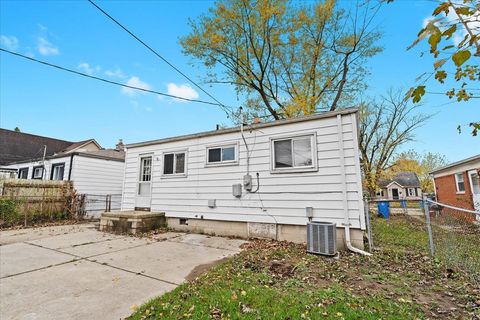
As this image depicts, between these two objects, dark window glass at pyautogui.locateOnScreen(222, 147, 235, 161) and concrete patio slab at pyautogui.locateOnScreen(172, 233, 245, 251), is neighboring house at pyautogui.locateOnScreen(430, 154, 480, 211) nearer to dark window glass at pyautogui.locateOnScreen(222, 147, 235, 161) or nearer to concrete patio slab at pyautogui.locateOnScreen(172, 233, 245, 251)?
dark window glass at pyautogui.locateOnScreen(222, 147, 235, 161)

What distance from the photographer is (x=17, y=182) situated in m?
10.7

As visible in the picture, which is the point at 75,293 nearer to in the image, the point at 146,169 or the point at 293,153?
the point at 293,153

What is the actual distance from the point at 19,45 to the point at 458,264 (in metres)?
11.6

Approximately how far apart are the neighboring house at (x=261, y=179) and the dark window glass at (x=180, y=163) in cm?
4

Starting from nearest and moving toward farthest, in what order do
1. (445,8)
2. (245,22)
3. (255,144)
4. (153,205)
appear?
(445,8), (255,144), (153,205), (245,22)

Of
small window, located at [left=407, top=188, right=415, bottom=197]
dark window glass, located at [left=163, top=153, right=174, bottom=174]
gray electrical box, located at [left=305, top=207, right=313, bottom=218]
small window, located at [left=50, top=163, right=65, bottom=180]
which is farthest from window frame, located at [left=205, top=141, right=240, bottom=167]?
small window, located at [left=407, top=188, right=415, bottom=197]

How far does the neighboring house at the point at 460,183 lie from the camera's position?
11.7 m

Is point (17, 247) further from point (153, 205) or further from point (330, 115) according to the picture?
point (330, 115)

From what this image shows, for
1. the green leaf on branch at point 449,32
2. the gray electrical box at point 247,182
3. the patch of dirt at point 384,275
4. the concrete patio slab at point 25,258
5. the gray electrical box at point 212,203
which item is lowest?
the concrete patio slab at point 25,258

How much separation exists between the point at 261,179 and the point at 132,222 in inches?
183

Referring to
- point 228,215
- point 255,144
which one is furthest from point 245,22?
point 228,215

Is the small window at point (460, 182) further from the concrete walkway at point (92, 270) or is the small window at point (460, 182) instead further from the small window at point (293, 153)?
the concrete walkway at point (92, 270)

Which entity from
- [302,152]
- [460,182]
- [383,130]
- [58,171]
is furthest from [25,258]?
[383,130]

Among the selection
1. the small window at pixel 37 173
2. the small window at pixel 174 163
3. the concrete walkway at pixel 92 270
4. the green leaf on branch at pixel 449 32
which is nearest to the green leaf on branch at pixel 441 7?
the green leaf on branch at pixel 449 32
